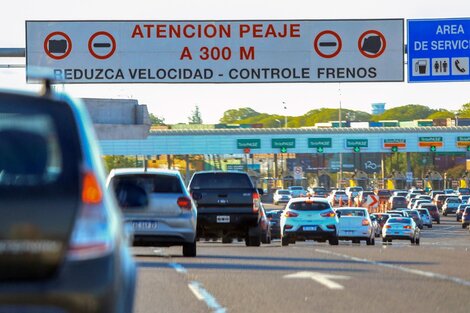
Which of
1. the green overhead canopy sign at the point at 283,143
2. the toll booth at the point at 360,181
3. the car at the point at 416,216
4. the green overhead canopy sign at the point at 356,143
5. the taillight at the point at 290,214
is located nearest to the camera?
the taillight at the point at 290,214

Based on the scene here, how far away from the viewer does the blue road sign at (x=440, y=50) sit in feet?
116

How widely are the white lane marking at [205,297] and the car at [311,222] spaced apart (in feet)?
67.7

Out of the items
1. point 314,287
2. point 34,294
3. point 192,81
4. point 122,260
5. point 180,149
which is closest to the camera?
point 34,294

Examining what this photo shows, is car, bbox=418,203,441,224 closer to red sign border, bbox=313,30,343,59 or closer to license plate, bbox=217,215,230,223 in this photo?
red sign border, bbox=313,30,343,59

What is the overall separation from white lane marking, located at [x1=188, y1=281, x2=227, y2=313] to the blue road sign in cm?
2026

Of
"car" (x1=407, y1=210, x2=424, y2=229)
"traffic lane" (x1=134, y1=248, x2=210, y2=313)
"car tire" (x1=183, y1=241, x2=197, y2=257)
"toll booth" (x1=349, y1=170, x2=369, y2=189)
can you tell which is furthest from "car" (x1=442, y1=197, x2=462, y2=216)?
"traffic lane" (x1=134, y1=248, x2=210, y2=313)

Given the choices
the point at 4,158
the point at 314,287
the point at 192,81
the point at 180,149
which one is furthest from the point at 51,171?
the point at 180,149

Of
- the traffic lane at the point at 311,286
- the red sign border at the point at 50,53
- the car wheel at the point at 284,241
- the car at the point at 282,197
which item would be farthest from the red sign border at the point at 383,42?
the car at the point at 282,197

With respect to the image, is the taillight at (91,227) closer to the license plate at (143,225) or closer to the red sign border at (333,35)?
the license plate at (143,225)

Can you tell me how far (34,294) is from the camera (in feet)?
18.3

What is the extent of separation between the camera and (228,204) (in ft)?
96.5

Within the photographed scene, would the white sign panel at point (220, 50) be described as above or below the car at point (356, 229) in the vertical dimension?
above

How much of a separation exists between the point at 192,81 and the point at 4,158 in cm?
2896

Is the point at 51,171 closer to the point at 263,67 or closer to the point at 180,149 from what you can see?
the point at 263,67
